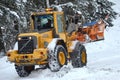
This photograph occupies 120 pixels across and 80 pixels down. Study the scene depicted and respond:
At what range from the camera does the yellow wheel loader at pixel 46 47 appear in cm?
1287


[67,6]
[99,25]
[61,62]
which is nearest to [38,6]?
[67,6]

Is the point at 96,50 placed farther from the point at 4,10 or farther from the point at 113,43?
the point at 4,10

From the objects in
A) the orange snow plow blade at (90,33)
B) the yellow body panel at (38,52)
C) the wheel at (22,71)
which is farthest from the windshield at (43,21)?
the orange snow plow blade at (90,33)

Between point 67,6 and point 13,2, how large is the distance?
6155 mm

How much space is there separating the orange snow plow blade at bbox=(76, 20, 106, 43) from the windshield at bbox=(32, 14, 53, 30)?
6.53 m

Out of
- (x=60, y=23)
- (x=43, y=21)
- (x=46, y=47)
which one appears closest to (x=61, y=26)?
(x=60, y=23)

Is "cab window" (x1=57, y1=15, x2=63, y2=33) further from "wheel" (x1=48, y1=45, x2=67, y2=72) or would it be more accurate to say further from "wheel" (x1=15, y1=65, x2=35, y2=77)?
"wheel" (x1=15, y1=65, x2=35, y2=77)

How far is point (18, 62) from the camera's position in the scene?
13023 mm

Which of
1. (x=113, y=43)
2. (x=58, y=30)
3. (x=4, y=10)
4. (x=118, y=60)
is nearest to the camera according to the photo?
(x=58, y=30)

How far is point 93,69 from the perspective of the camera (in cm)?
1308

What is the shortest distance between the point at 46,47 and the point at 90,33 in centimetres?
810

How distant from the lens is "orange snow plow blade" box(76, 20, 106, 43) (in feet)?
67.9

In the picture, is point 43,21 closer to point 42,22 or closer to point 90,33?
point 42,22

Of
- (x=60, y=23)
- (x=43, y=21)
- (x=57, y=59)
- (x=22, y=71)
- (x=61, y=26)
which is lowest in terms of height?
(x=22, y=71)
